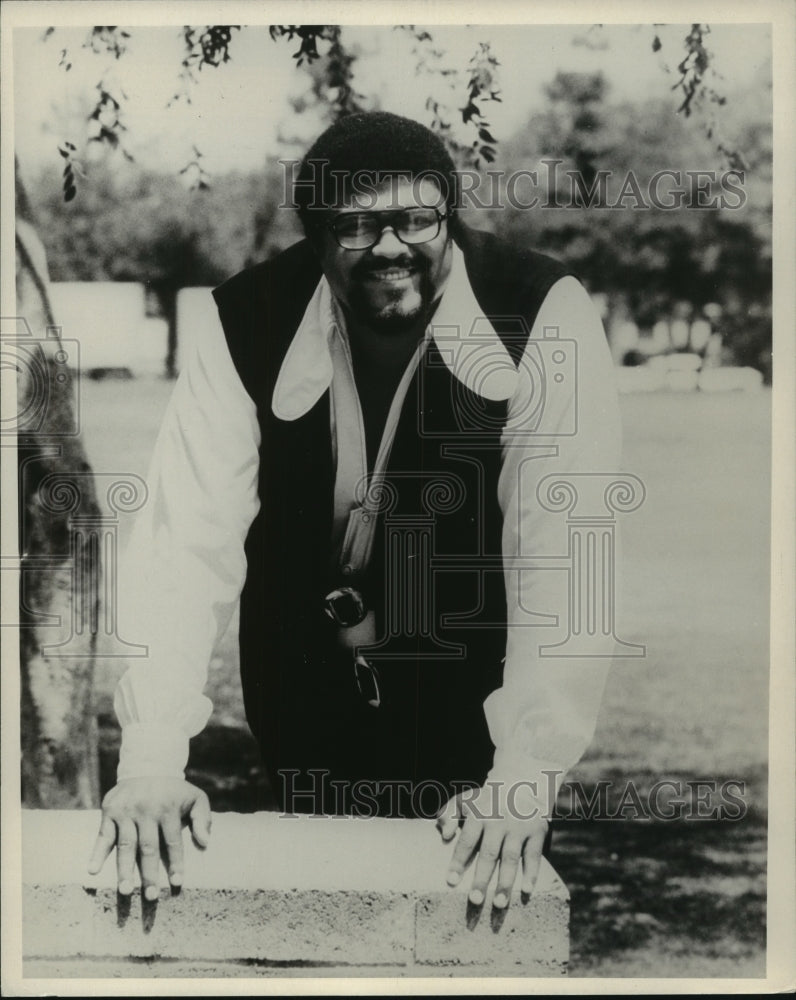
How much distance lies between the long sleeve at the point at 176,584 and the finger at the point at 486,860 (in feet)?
3.55

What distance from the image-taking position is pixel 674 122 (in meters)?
4.86

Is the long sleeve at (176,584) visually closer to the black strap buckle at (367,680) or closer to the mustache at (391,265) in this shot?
the black strap buckle at (367,680)

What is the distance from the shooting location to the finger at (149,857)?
494cm

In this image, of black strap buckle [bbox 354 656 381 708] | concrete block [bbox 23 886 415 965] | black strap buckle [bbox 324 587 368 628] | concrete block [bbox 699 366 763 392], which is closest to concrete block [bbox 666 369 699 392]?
concrete block [bbox 699 366 763 392]

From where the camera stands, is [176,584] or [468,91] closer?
[468,91]

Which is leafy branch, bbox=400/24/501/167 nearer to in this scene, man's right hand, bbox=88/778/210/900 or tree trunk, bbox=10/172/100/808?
tree trunk, bbox=10/172/100/808

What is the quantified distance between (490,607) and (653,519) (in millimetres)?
641

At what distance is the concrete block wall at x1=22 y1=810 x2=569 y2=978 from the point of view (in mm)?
4922

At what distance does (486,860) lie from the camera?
4914 mm

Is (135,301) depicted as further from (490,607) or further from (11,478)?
(490,607)

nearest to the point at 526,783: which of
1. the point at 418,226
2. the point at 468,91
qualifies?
the point at 418,226

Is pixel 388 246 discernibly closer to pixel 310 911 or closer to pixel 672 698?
pixel 672 698

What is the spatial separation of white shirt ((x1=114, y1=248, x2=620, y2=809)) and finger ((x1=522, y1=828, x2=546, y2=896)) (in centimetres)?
17

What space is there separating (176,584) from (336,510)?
620 mm
